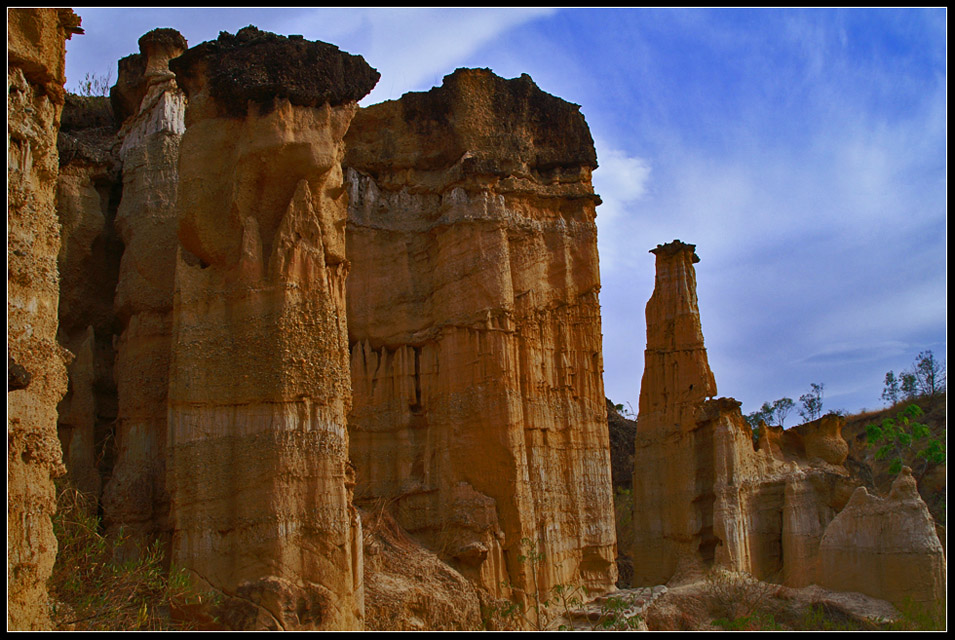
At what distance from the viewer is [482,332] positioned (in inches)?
812

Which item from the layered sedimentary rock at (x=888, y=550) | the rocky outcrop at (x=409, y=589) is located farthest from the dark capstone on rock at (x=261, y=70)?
the layered sedimentary rock at (x=888, y=550)

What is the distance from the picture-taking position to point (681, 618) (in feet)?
63.4

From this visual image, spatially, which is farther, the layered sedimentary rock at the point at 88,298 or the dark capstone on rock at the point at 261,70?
the layered sedimentary rock at the point at 88,298

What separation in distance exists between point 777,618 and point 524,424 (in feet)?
21.0

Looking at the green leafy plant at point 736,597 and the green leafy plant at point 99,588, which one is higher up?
the green leafy plant at point 99,588

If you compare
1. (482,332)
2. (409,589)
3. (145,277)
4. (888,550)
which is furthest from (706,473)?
(145,277)

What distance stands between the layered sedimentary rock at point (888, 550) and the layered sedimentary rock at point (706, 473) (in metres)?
1.81

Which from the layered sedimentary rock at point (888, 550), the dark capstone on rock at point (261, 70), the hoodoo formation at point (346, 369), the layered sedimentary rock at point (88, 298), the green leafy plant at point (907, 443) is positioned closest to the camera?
the hoodoo formation at point (346, 369)

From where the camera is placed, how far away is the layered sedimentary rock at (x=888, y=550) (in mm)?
20188

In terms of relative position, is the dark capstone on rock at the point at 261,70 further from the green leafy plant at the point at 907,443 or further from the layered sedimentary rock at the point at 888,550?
the green leafy plant at the point at 907,443

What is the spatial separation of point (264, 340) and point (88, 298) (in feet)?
14.3

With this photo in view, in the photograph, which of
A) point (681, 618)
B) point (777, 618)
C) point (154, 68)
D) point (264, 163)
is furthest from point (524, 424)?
point (154, 68)

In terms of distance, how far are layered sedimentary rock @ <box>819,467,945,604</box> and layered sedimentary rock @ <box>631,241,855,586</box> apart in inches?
71.3

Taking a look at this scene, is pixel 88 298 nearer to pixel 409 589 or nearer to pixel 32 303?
pixel 409 589
